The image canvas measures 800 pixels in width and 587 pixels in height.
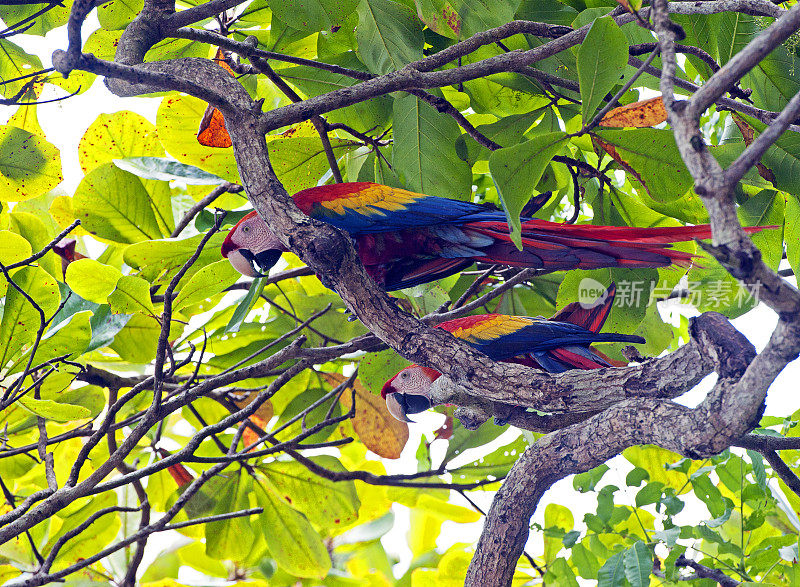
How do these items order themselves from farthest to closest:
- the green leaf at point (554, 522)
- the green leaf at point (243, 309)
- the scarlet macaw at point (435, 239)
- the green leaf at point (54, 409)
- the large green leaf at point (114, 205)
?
the green leaf at point (554, 522) < the large green leaf at point (114, 205) < the green leaf at point (243, 309) < the green leaf at point (54, 409) < the scarlet macaw at point (435, 239)

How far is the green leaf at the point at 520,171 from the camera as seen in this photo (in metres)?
0.53

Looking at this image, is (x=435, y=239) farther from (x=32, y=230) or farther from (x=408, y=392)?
(x=32, y=230)

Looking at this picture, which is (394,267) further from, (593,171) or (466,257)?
(593,171)

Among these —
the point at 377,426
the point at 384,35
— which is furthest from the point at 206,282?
the point at 377,426

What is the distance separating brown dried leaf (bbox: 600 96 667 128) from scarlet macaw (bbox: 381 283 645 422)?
0.87 feet

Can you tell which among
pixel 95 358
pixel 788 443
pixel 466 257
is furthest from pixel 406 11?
pixel 95 358

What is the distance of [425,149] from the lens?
86cm

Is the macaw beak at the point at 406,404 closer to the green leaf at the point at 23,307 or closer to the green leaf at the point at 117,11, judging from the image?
the green leaf at the point at 23,307

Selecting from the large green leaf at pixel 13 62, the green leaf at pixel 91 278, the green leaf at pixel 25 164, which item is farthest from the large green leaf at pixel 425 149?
the large green leaf at pixel 13 62

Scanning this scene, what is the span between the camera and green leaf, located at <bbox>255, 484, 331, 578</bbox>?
1097mm

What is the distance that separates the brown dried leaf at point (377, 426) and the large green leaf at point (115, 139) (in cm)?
58

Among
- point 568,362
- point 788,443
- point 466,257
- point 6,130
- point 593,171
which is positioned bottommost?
point 788,443

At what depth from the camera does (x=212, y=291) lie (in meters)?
0.85

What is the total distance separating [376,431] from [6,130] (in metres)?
0.79
